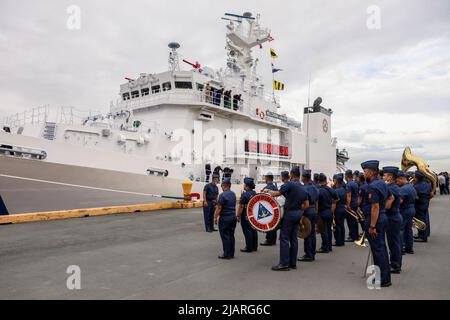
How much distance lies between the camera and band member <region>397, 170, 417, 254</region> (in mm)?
6059

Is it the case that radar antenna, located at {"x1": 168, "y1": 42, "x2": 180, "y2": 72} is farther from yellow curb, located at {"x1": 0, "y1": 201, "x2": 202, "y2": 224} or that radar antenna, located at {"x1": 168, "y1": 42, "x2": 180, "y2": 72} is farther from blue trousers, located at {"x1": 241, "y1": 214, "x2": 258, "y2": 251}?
blue trousers, located at {"x1": 241, "y1": 214, "x2": 258, "y2": 251}

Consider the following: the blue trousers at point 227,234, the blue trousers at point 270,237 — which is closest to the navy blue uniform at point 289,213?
the blue trousers at point 227,234

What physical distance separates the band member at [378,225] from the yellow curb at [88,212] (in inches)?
363

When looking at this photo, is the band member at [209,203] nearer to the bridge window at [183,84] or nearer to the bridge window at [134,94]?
the bridge window at [183,84]

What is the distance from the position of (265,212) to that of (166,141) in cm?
823

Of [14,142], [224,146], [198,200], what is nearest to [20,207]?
[14,142]

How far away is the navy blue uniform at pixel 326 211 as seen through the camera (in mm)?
6395

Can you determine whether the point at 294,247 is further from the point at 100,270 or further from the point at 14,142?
the point at 14,142

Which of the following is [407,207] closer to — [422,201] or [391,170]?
[391,170]

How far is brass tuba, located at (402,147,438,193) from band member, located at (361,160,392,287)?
4831 millimetres

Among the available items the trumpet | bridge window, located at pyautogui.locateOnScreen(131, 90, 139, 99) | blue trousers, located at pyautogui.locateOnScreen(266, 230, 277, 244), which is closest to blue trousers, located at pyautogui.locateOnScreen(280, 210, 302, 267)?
blue trousers, located at pyautogui.locateOnScreen(266, 230, 277, 244)

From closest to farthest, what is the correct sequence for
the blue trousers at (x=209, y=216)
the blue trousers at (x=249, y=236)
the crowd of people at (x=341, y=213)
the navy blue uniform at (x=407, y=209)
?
the crowd of people at (x=341, y=213) < the navy blue uniform at (x=407, y=209) < the blue trousers at (x=249, y=236) < the blue trousers at (x=209, y=216)
